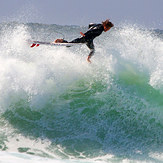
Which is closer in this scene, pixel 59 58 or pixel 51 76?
pixel 51 76

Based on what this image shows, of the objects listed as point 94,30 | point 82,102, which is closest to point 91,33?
point 94,30

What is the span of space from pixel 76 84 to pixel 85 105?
112 centimetres

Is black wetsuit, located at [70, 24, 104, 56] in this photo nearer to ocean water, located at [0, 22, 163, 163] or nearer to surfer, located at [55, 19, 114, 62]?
surfer, located at [55, 19, 114, 62]

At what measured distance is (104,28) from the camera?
297 inches

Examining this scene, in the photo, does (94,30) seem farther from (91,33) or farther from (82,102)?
(82,102)

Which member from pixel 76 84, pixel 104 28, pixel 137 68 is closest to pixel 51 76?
pixel 76 84

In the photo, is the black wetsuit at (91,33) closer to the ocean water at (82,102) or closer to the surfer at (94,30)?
the surfer at (94,30)

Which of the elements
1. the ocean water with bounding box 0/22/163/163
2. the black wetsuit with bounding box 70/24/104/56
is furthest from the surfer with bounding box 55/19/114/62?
the ocean water with bounding box 0/22/163/163

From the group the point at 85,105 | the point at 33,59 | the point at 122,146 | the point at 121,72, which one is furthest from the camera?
the point at 33,59

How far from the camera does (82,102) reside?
7.46 m

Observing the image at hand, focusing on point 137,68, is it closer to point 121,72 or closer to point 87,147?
point 121,72

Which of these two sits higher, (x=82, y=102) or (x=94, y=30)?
(x=94, y=30)

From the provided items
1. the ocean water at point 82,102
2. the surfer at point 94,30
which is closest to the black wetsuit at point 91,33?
the surfer at point 94,30

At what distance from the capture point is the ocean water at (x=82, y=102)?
5793mm
